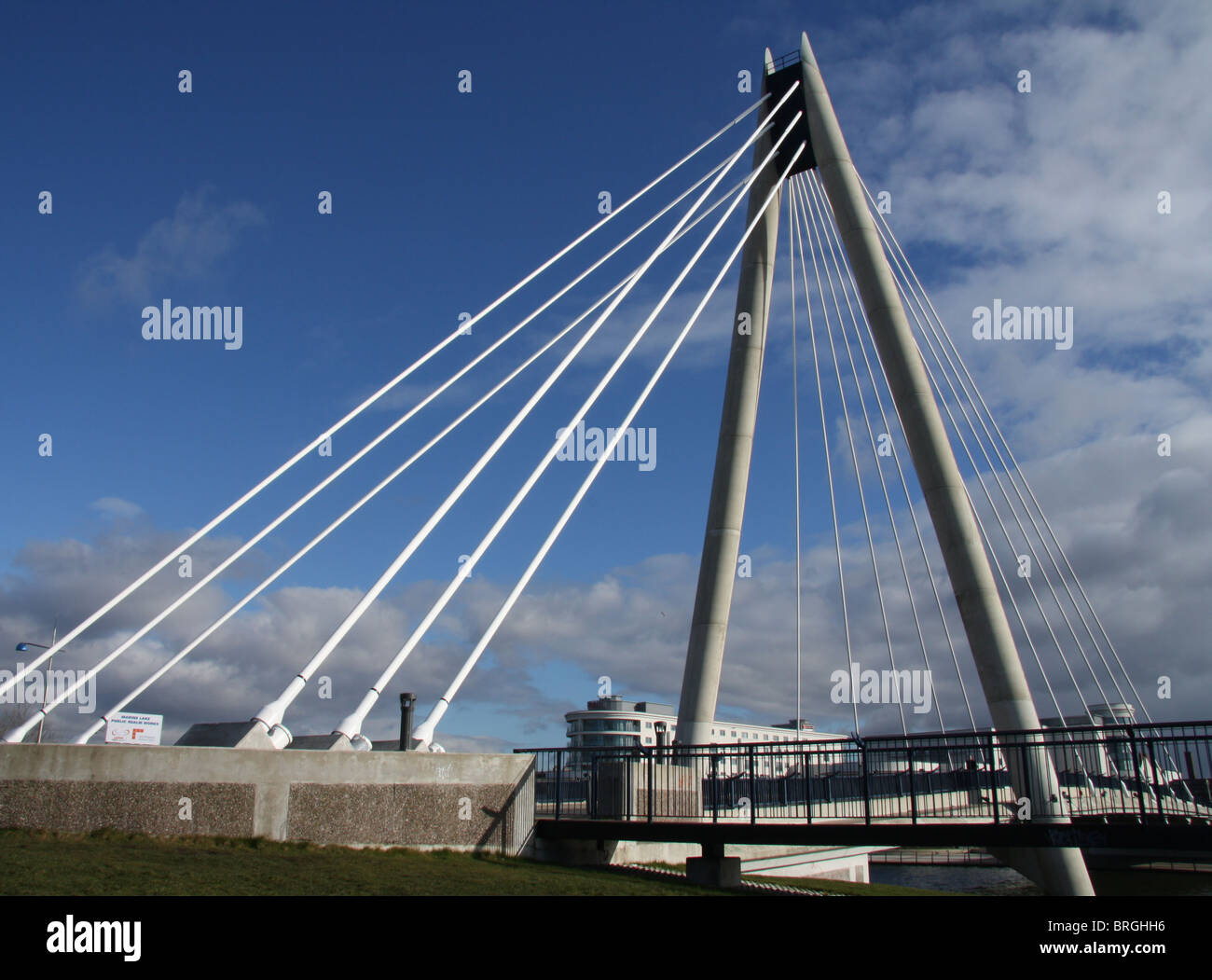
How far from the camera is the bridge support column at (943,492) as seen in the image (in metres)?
14.8

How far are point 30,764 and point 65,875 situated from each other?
3450 millimetres

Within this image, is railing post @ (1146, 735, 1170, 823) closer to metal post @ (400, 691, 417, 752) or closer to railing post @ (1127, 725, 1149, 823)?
railing post @ (1127, 725, 1149, 823)

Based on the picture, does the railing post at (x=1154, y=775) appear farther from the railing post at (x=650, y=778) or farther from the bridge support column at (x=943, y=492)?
the railing post at (x=650, y=778)

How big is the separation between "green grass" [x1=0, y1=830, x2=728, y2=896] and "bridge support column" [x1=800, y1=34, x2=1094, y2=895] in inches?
245

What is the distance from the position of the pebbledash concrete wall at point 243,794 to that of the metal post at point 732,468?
8.69 metres

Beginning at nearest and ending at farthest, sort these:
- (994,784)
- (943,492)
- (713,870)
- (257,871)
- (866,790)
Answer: (257,871) < (994,784) < (866,790) < (713,870) < (943,492)

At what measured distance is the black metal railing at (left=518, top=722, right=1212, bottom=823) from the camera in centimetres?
1246

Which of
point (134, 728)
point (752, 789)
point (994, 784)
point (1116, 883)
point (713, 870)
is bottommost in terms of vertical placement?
point (1116, 883)

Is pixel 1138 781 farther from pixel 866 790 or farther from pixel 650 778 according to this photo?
pixel 650 778

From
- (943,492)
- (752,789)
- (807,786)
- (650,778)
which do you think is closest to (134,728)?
(650,778)

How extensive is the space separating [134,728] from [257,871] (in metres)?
7.59

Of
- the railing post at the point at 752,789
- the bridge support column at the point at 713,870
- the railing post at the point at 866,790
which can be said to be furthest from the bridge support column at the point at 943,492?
the bridge support column at the point at 713,870

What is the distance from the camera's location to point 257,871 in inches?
382
